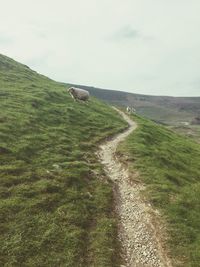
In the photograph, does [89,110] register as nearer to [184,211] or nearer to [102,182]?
[102,182]

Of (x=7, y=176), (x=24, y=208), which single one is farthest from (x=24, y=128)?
(x=24, y=208)

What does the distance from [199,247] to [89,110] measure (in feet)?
168

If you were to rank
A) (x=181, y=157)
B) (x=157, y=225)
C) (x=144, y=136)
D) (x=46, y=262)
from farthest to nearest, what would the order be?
(x=144, y=136) → (x=181, y=157) → (x=157, y=225) → (x=46, y=262)

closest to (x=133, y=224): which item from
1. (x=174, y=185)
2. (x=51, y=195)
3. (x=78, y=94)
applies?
(x=51, y=195)

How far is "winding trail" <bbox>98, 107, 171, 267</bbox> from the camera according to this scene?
2813cm

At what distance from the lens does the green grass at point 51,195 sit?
27.1m

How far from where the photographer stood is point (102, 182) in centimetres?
3953

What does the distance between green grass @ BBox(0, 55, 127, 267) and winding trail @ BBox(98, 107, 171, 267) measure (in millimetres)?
948

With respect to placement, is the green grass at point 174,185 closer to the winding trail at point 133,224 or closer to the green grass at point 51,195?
the winding trail at point 133,224

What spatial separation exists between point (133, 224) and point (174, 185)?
11221 millimetres

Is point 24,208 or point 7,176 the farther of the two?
point 7,176

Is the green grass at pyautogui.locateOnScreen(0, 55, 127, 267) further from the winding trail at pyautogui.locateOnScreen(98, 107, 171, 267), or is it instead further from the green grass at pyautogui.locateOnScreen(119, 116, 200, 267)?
the green grass at pyautogui.locateOnScreen(119, 116, 200, 267)

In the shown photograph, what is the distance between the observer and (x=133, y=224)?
3241 cm

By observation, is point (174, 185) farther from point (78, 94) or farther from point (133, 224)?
point (78, 94)
